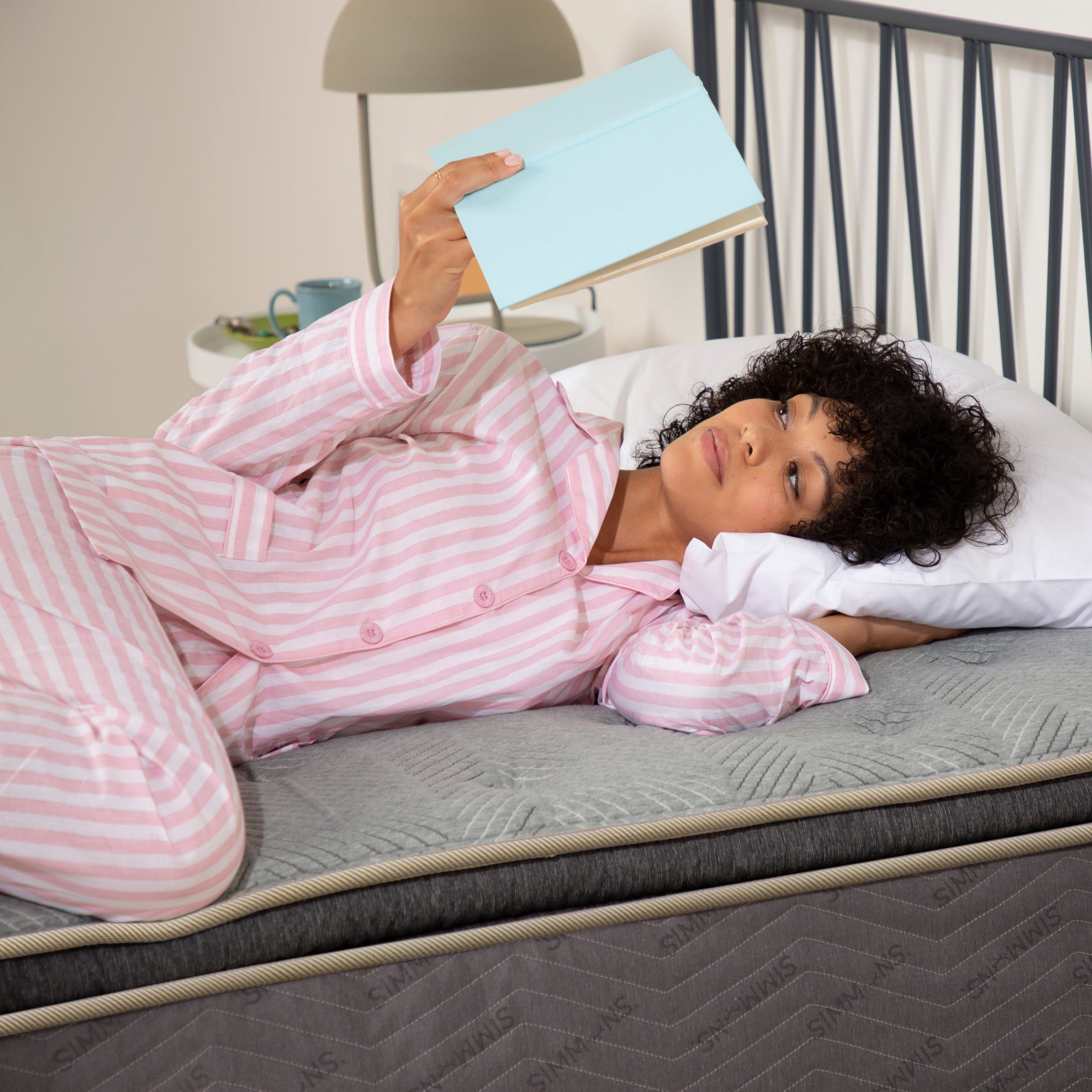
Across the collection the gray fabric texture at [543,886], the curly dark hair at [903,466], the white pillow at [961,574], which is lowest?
the gray fabric texture at [543,886]

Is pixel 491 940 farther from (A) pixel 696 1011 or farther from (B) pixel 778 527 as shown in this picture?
(B) pixel 778 527

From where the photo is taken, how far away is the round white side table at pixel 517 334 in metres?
2.04

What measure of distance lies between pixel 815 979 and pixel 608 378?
1.00 metres

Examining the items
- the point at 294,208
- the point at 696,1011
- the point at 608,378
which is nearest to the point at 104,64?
the point at 294,208

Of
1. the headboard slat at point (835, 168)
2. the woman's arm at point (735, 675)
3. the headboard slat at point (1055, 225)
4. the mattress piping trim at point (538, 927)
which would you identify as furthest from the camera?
the headboard slat at point (835, 168)

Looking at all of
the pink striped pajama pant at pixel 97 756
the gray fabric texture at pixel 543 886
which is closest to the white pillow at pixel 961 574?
the gray fabric texture at pixel 543 886

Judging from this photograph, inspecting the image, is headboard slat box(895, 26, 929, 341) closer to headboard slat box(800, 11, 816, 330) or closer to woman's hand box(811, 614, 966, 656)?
headboard slat box(800, 11, 816, 330)

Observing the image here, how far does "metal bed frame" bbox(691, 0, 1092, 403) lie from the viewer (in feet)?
4.26

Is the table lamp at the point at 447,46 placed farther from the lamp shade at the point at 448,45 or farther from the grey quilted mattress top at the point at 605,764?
the grey quilted mattress top at the point at 605,764

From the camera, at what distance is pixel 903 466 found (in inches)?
46.8

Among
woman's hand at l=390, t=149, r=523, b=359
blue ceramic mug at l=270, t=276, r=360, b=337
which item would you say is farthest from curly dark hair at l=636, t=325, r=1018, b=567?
blue ceramic mug at l=270, t=276, r=360, b=337

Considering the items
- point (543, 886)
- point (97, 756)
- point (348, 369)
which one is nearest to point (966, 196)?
point (348, 369)

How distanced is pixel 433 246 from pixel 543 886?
56 centimetres

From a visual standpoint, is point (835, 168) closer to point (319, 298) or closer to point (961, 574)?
point (961, 574)
